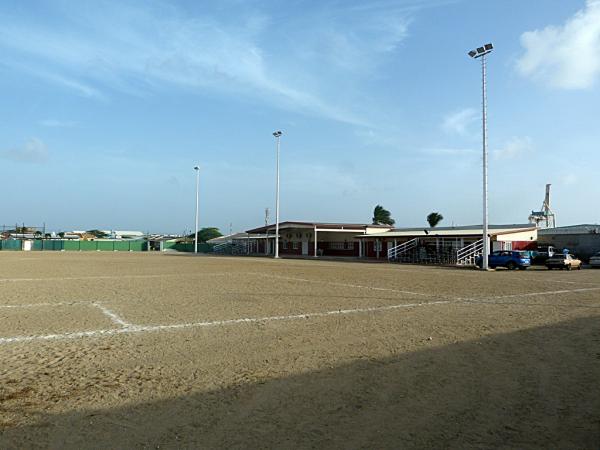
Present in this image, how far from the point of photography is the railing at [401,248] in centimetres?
4759

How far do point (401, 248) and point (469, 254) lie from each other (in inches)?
326

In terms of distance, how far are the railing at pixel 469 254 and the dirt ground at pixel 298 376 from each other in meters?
28.3

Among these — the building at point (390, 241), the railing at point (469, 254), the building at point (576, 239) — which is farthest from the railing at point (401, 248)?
the building at point (576, 239)

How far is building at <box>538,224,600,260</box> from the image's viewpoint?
47094mm

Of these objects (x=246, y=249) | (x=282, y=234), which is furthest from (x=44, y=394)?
(x=246, y=249)

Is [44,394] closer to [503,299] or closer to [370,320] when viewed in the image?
[370,320]

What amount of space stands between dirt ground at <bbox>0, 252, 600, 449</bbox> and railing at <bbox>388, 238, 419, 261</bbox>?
113ft

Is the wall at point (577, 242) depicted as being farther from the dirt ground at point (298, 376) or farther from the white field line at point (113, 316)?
the white field line at point (113, 316)

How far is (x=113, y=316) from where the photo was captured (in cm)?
1157

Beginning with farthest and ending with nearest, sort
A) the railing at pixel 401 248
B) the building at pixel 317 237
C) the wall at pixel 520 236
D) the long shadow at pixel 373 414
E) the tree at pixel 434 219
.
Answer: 1. the tree at pixel 434 219
2. the building at pixel 317 237
3. the railing at pixel 401 248
4. the wall at pixel 520 236
5. the long shadow at pixel 373 414

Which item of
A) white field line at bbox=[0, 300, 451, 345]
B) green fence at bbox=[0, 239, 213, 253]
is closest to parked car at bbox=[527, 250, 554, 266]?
white field line at bbox=[0, 300, 451, 345]

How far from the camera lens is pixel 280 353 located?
7.76 meters

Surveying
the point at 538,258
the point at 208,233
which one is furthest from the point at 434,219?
the point at 208,233

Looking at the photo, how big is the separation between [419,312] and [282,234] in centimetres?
6026
